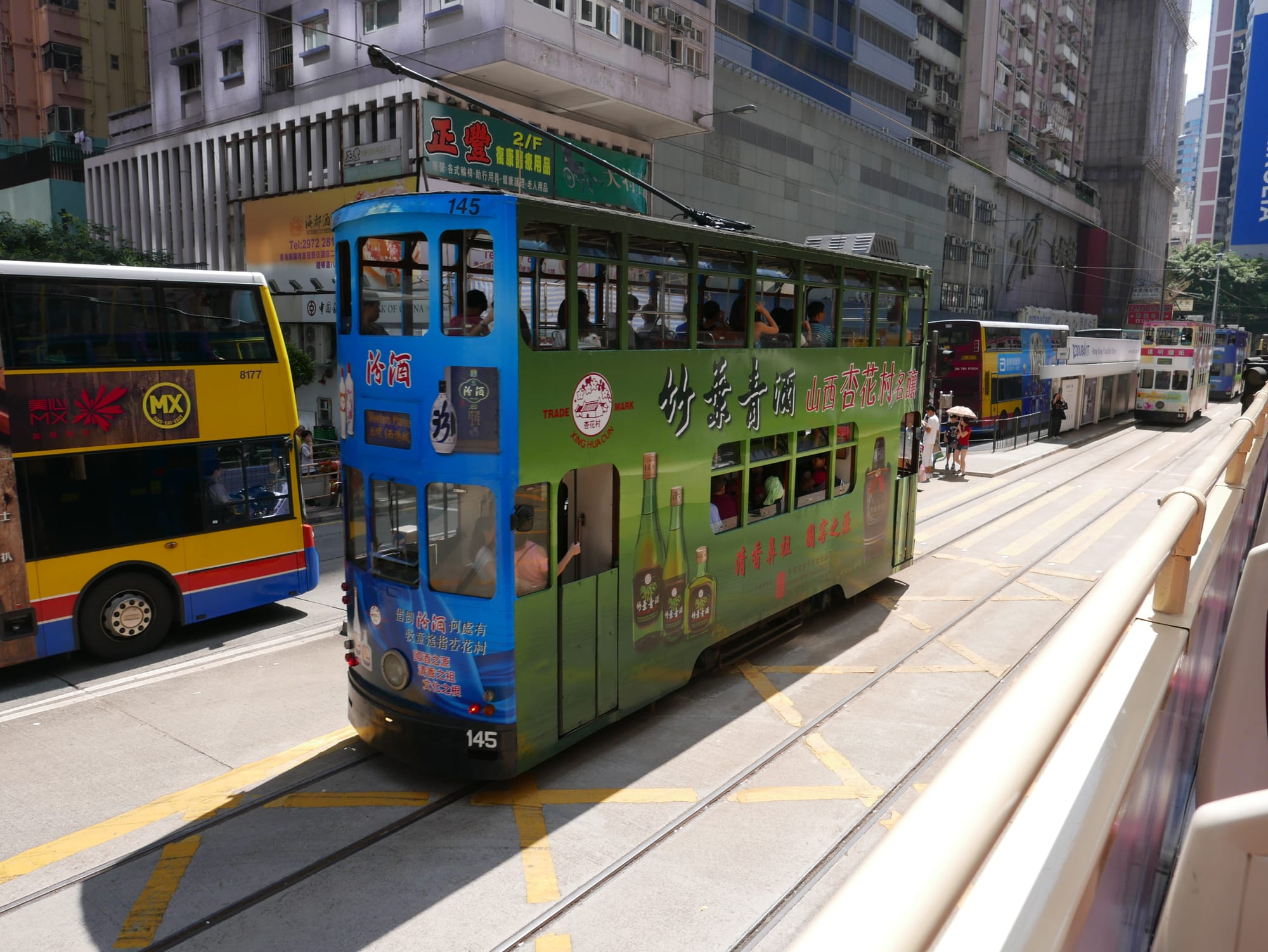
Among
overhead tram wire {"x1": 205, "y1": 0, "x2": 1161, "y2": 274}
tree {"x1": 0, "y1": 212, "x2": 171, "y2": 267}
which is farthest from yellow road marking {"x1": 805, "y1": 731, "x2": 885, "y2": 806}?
tree {"x1": 0, "y1": 212, "x2": 171, "y2": 267}

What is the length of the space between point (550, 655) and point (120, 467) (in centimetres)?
591

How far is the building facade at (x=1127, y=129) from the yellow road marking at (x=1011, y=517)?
59.0m

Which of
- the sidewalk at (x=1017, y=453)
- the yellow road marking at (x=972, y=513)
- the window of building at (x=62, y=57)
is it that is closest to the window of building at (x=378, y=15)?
the yellow road marking at (x=972, y=513)

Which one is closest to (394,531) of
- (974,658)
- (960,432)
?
(974,658)

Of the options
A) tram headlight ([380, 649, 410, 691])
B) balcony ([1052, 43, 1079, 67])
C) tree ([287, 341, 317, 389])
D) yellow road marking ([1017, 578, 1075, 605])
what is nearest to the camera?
tram headlight ([380, 649, 410, 691])

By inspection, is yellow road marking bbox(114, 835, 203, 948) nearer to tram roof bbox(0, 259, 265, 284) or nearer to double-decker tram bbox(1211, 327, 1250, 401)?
tram roof bbox(0, 259, 265, 284)

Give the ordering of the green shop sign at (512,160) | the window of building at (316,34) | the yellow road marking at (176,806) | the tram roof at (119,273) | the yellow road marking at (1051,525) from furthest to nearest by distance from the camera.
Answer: the window of building at (316,34) → the green shop sign at (512,160) → the yellow road marking at (1051,525) → the tram roof at (119,273) → the yellow road marking at (176,806)

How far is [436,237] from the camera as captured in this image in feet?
20.9

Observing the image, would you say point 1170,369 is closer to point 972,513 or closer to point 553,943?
point 972,513

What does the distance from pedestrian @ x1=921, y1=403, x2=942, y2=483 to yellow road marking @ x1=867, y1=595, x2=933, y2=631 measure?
9195 millimetres

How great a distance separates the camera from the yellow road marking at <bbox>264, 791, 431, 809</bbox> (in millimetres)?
6652

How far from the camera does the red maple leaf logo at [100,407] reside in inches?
371

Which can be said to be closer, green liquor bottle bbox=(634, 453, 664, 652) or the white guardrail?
the white guardrail

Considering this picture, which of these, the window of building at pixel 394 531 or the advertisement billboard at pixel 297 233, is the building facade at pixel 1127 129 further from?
the window of building at pixel 394 531
